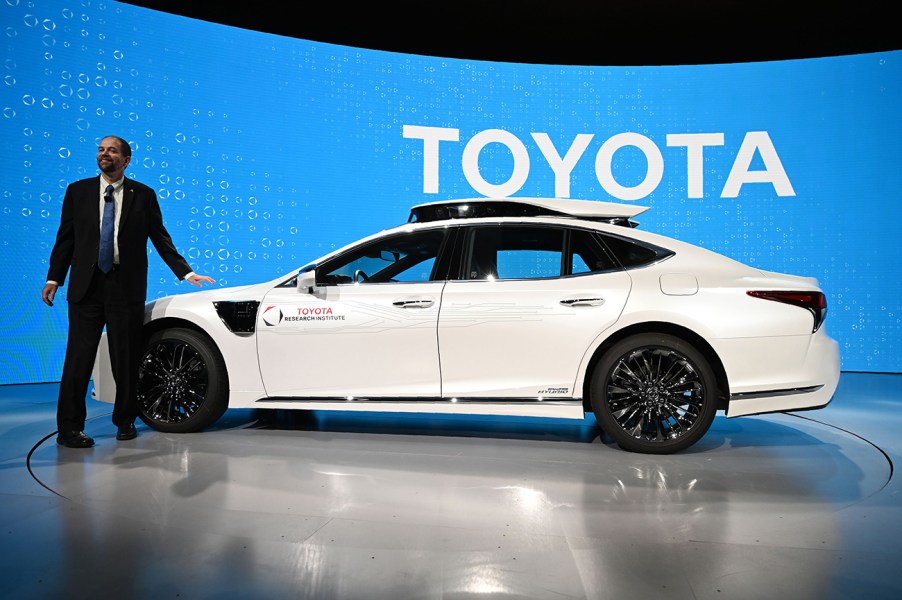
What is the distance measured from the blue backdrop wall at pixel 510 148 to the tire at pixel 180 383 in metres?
2.81

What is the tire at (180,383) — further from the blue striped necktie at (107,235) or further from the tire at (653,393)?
the tire at (653,393)

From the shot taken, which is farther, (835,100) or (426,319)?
(835,100)

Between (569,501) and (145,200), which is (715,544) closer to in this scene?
(569,501)

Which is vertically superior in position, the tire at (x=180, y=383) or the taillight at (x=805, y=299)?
the taillight at (x=805, y=299)

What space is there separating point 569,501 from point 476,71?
6.07 meters

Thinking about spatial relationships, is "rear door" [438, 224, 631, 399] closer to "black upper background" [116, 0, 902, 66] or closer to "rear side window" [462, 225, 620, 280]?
"rear side window" [462, 225, 620, 280]

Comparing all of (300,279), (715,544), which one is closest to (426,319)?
(300,279)

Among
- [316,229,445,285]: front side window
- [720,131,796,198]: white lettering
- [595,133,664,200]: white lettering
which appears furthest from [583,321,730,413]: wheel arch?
[720,131,796,198]: white lettering

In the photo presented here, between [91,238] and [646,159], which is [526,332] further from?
[646,159]

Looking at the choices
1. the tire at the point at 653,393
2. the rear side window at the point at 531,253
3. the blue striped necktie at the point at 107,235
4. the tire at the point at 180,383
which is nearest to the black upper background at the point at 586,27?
the blue striped necktie at the point at 107,235

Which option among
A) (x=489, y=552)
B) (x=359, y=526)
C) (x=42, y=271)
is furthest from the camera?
(x=42, y=271)

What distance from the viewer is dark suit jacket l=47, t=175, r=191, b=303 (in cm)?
395

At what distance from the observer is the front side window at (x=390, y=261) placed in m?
4.20

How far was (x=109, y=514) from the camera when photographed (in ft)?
9.04
